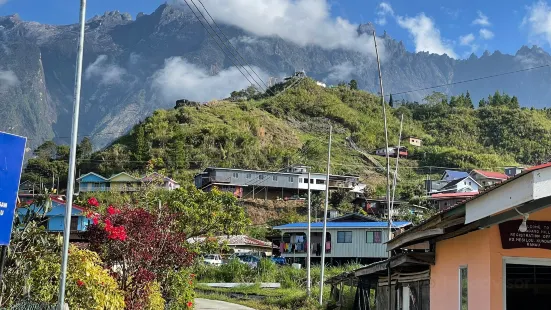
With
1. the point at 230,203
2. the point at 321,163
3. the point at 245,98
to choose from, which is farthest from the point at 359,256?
the point at 245,98

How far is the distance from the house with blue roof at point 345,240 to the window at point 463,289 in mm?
33059

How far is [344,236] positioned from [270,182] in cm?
2782

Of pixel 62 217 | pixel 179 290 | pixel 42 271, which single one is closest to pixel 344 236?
pixel 62 217

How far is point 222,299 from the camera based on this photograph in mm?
27922

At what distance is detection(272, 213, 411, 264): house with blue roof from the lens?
138ft

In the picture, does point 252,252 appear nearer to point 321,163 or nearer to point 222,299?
point 222,299

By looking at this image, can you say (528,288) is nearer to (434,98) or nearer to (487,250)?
(487,250)

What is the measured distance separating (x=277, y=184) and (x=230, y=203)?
48.4 m

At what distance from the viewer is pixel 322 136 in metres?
102

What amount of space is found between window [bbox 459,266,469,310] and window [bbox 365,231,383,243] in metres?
34.3

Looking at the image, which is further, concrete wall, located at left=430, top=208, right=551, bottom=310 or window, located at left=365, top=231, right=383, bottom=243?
window, located at left=365, top=231, right=383, bottom=243

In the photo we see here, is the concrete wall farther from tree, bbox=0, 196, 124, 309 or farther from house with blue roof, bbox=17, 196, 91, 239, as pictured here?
house with blue roof, bbox=17, 196, 91, 239

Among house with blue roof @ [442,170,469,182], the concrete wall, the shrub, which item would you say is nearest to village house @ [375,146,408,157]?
house with blue roof @ [442,170,469,182]

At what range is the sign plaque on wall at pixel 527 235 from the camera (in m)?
6.99
